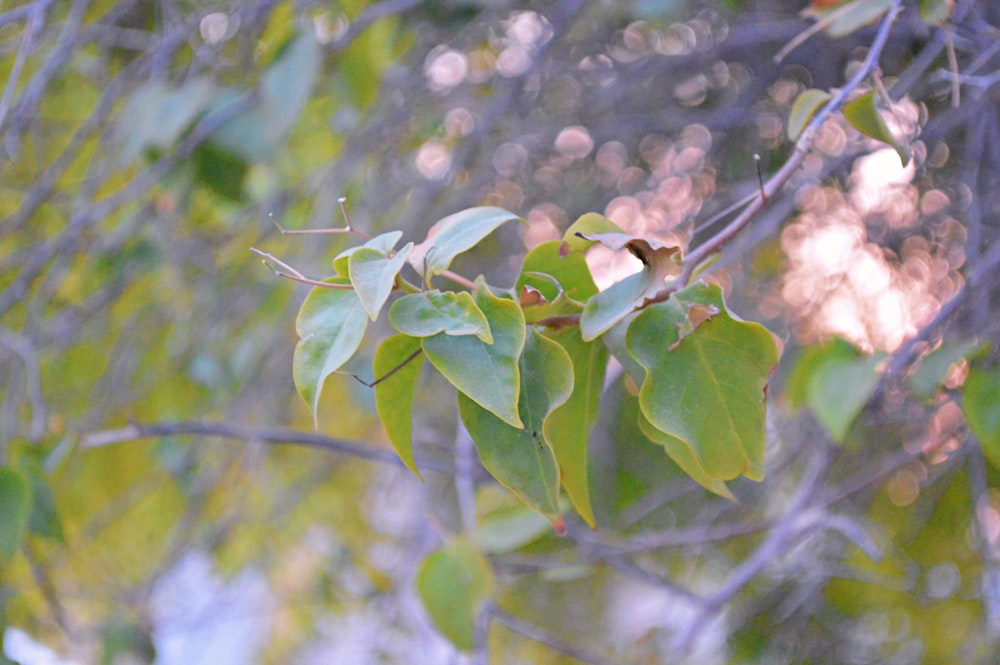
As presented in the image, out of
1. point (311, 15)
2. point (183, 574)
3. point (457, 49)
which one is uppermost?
point (311, 15)

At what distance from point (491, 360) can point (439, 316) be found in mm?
28

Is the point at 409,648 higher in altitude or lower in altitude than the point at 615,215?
lower

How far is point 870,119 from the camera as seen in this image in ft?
1.18

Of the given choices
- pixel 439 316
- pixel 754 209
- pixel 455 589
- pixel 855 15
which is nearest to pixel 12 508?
pixel 455 589

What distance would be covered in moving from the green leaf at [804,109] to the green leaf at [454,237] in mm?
154

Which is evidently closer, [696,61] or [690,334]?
[690,334]

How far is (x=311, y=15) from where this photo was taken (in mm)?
1021

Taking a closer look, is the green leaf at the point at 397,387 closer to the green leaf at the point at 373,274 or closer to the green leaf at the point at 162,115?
the green leaf at the point at 373,274

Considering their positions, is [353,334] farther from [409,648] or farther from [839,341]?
[409,648]

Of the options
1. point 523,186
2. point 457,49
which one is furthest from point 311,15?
point 523,186

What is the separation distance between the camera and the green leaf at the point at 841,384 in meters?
0.61

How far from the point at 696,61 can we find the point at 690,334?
0.88 meters

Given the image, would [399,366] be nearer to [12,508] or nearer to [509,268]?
[12,508]

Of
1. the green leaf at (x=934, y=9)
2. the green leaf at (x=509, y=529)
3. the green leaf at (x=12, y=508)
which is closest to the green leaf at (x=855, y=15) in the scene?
the green leaf at (x=934, y=9)
